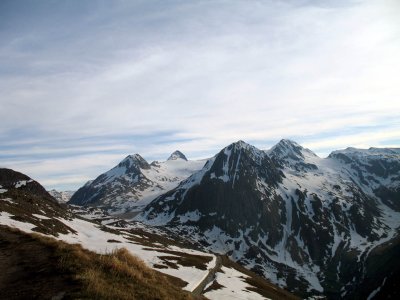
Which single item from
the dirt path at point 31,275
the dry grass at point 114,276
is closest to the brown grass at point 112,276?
the dry grass at point 114,276

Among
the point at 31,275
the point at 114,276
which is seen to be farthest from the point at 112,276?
the point at 31,275

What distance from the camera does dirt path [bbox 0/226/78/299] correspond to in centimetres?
1553

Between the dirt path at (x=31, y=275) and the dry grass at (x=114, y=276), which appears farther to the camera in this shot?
the dirt path at (x=31, y=275)

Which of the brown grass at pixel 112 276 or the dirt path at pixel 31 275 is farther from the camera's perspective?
the dirt path at pixel 31 275

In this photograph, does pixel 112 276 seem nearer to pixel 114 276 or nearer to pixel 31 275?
pixel 114 276

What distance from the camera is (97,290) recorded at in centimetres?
1484

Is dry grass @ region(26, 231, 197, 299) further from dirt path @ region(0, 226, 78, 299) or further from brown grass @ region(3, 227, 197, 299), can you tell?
dirt path @ region(0, 226, 78, 299)

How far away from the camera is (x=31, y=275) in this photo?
18469 millimetres

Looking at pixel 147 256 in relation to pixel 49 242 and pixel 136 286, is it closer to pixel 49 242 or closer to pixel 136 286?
pixel 49 242

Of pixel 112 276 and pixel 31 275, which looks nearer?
pixel 112 276

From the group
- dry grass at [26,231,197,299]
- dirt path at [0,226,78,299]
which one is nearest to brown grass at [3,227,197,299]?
dry grass at [26,231,197,299]

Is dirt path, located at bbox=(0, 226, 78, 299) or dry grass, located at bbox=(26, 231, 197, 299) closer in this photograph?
dry grass, located at bbox=(26, 231, 197, 299)

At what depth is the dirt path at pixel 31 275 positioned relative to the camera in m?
15.5

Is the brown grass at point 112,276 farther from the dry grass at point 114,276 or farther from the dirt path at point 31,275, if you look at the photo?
the dirt path at point 31,275
